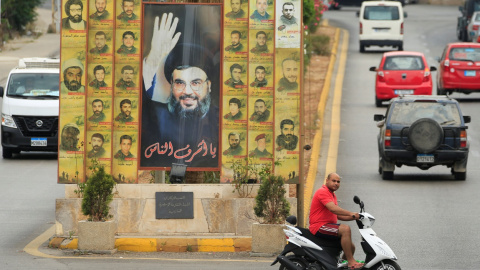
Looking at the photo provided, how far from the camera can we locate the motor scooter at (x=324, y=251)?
12.9 m

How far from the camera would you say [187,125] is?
1686 cm

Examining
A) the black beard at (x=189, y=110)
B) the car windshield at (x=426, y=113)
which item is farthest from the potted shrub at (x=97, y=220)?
the car windshield at (x=426, y=113)

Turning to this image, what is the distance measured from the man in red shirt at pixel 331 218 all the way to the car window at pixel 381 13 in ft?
134

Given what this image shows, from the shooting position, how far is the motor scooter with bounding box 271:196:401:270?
42.4 ft

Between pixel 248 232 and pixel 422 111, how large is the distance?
799cm

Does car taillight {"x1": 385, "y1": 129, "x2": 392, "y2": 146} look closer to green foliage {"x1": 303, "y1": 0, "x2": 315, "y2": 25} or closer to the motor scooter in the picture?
the motor scooter

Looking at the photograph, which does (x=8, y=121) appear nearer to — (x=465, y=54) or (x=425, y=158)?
(x=425, y=158)

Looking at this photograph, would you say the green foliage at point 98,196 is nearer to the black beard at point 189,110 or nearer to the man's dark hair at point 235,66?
the black beard at point 189,110

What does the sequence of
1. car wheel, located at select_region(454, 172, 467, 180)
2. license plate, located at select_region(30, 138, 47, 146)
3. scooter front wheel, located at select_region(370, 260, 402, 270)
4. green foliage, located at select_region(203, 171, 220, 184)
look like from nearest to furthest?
scooter front wheel, located at select_region(370, 260, 402, 270), green foliage, located at select_region(203, 171, 220, 184), car wheel, located at select_region(454, 172, 467, 180), license plate, located at select_region(30, 138, 47, 146)

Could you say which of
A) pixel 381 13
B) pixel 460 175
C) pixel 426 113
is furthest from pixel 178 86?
pixel 381 13

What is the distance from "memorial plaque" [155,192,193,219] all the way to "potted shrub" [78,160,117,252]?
96 cm

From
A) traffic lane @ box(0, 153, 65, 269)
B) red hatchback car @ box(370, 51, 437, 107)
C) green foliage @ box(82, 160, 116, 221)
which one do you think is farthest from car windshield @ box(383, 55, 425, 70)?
green foliage @ box(82, 160, 116, 221)

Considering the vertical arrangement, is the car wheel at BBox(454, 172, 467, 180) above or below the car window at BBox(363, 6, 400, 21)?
below

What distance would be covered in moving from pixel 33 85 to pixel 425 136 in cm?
985
